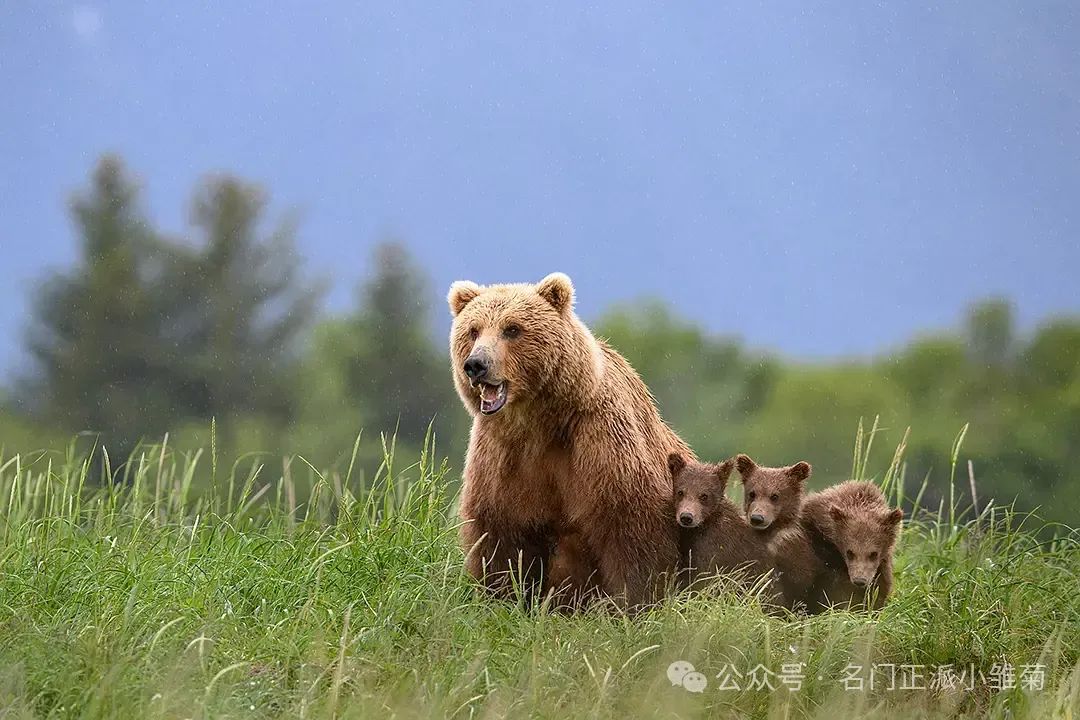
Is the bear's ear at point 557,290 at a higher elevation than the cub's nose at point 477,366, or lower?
higher

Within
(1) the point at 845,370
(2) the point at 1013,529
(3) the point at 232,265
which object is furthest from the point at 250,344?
(2) the point at 1013,529

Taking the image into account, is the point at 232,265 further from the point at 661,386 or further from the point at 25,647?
the point at 25,647

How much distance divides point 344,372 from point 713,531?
60.8 ft

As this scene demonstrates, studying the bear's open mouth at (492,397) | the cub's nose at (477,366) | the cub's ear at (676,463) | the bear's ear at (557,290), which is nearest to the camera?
the cub's nose at (477,366)

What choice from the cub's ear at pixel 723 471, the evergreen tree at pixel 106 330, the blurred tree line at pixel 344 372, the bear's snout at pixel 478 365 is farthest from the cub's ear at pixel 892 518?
the evergreen tree at pixel 106 330

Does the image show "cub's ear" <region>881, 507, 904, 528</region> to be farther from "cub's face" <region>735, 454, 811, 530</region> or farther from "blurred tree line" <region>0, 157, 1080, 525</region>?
"blurred tree line" <region>0, 157, 1080, 525</region>

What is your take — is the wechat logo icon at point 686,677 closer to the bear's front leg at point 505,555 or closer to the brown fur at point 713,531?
the brown fur at point 713,531

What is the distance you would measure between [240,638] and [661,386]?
49.6 feet

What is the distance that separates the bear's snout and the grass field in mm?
961

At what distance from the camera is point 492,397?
6.14m

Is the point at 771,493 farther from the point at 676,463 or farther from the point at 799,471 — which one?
the point at 676,463

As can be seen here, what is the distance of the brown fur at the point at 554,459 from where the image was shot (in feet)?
20.6

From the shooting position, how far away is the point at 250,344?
24641 millimetres

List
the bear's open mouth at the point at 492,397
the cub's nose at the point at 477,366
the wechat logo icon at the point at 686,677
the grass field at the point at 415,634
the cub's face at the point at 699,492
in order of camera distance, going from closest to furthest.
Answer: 1. the grass field at the point at 415,634
2. the wechat logo icon at the point at 686,677
3. the cub's nose at the point at 477,366
4. the bear's open mouth at the point at 492,397
5. the cub's face at the point at 699,492
